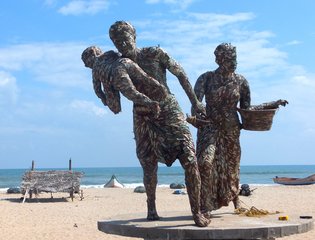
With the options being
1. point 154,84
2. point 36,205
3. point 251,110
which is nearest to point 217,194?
point 251,110

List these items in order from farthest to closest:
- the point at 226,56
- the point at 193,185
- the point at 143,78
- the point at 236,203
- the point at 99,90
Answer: the point at 236,203, the point at 226,56, the point at 99,90, the point at 143,78, the point at 193,185

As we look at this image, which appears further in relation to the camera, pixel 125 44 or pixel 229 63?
pixel 229 63

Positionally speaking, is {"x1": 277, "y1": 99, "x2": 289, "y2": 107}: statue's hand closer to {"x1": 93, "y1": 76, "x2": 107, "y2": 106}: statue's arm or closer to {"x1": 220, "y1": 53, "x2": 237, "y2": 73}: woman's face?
{"x1": 220, "y1": 53, "x2": 237, "y2": 73}: woman's face

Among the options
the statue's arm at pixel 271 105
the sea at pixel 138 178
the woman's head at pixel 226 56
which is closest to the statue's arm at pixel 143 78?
the woman's head at pixel 226 56

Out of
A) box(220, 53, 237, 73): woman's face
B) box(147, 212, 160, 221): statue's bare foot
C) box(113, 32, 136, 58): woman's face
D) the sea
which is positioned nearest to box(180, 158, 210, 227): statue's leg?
box(147, 212, 160, 221): statue's bare foot

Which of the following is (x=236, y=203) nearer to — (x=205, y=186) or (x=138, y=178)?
(x=205, y=186)

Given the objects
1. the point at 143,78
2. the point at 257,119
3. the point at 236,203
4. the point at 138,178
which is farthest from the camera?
the point at 138,178

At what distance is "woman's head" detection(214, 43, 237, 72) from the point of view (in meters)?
6.70

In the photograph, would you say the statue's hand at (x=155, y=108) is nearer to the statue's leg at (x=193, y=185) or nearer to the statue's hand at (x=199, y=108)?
the statue's leg at (x=193, y=185)

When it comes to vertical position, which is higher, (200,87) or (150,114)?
(200,87)

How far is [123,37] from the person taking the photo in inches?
226

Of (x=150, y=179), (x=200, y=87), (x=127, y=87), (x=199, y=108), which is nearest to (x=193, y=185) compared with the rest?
(x=150, y=179)

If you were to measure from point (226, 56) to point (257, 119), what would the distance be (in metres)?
0.90

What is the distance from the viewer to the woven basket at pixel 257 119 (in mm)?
6520
